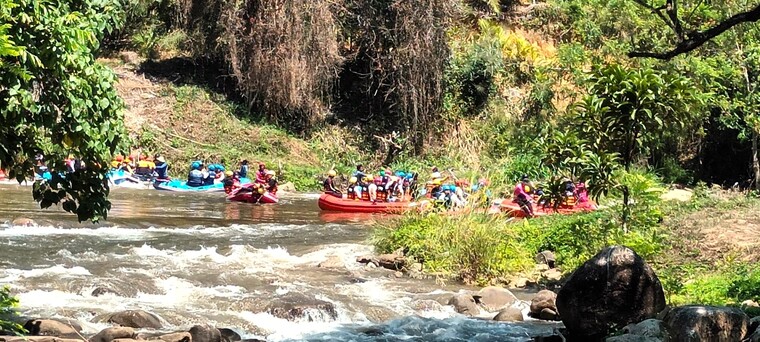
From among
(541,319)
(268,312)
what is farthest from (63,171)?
(541,319)

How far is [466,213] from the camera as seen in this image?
46.6 feet

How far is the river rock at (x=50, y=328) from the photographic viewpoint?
873 centimetres

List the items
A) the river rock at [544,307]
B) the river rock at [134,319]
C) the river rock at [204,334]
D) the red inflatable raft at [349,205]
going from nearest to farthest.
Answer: the river rock at [204,334] < the river rock at [134,319] < the river rock at [544,307] < the red inflatable raft at [349,205]

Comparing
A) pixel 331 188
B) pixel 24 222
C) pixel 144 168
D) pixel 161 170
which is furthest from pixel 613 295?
pixel 144 168

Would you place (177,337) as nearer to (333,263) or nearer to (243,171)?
(333,263)

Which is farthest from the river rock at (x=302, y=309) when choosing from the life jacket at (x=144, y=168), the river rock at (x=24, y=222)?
the life jacket at (x=144, y=168)

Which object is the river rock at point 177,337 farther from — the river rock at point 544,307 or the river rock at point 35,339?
the river rock at point 544,307

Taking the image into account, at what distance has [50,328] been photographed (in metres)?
8.85

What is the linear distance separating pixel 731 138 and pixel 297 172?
44.0ft

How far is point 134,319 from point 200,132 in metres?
20.4

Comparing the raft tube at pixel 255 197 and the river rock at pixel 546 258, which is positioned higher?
the river rock at pixel 546 258

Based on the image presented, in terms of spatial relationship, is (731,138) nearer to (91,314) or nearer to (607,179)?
(607,179)

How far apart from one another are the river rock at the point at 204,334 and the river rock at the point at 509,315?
3.56 meters

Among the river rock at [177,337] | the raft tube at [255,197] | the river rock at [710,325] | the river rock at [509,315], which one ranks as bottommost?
the raft tube at [255,197]
